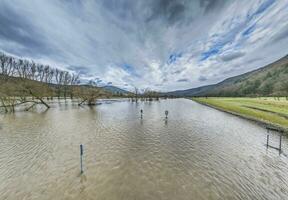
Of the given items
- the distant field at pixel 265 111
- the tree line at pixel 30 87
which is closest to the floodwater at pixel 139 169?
the distant field at pixel 265 111

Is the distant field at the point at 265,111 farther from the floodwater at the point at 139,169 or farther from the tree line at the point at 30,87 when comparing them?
the tree line at the point at 30,87

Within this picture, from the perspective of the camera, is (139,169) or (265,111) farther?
(265,111)

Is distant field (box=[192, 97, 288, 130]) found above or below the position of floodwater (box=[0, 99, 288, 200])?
above

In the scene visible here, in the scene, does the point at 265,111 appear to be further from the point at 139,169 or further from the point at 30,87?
the point at 30,87

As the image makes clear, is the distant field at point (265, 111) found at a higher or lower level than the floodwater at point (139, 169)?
higher

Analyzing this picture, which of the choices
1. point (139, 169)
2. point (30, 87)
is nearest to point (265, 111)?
point (139, 169)

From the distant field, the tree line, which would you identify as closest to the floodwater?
the distant field

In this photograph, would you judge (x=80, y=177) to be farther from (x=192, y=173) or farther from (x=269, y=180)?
(x=269, y=180)

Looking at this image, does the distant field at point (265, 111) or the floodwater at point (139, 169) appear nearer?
the floodwater at point (139, 169)

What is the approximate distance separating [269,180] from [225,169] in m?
1.68

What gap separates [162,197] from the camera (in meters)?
4.97

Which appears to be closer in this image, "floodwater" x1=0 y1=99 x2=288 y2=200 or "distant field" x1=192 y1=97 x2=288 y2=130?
"floodwater" x1=0 y1=99 x2=288 y2=200

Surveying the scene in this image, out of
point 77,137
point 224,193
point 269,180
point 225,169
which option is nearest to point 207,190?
point 224,193

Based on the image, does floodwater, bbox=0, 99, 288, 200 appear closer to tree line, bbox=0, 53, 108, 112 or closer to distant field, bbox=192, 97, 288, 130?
distant field, bbox=192, 97, 288, 130
